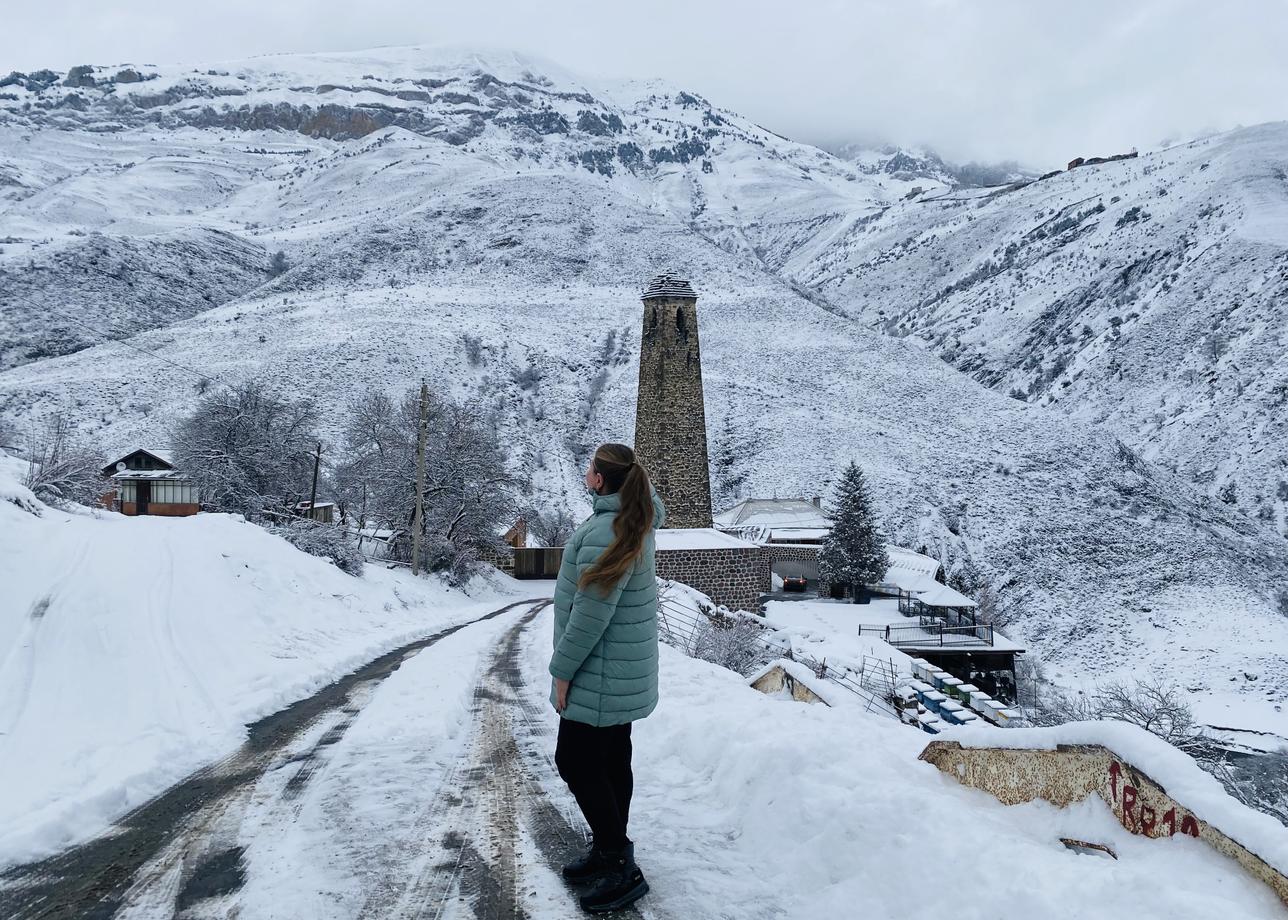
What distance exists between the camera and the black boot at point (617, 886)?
10.7 ft

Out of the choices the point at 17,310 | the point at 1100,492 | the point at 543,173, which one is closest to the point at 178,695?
the point at 1100,492

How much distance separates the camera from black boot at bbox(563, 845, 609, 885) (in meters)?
3.49

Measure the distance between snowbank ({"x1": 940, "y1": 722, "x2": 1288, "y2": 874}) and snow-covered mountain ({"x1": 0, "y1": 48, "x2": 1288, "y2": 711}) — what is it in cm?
3037

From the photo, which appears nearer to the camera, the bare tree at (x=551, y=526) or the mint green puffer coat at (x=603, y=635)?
the mint green puffer coat at (x=603, y=635)

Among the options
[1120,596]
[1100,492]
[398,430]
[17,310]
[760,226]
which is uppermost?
[760,226]

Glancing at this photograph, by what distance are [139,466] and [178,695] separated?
2736 cm

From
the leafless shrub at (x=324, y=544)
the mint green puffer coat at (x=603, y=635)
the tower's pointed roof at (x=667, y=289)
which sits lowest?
the leafless shrub at (x=324, y=544)

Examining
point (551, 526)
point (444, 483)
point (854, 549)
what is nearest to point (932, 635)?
point (854, 549)

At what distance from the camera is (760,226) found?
495 feet

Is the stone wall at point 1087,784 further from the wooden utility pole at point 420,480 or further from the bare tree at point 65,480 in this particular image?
the wooden utility pole at point 420,480

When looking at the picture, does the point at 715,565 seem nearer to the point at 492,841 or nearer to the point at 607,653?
the point at 492,841

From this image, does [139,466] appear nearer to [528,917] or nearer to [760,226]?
[528,917]

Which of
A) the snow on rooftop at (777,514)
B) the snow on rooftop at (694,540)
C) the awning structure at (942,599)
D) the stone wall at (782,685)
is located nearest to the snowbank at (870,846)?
the stone wall at (782,685)

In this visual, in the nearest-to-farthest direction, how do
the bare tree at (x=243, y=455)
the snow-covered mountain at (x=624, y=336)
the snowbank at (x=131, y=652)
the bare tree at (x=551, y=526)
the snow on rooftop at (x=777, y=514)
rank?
1. the snowbank at (x=131, y=652)
2. the bare tree at (x=243, y=455)
3. the snow-covered mountain at (x=624, y=336)
4. the snow on rooftop at (x=777, y=514)
5. the bare tree at (x=551, y=526)
